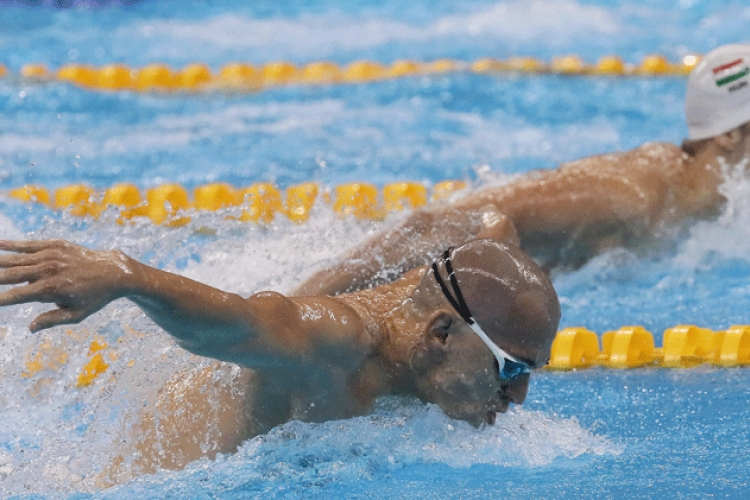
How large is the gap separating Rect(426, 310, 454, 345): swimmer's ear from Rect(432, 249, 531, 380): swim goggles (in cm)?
3

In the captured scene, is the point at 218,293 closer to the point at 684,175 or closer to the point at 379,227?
the point at 379,227

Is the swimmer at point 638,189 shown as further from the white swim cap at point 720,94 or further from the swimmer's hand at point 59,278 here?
the swimmer's hand at point 59,278

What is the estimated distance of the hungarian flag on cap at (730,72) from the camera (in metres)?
3.90

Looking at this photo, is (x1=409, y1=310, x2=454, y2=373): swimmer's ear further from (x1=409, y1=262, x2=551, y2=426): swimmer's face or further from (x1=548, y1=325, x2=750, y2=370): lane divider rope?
(x1=548, y1=325, x2=750, y2=370): lane divider rope

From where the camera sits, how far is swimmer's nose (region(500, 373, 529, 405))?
7.06 ft

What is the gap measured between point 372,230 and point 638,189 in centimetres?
110

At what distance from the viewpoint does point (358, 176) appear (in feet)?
18.8

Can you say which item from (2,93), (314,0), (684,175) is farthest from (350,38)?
(684,175)

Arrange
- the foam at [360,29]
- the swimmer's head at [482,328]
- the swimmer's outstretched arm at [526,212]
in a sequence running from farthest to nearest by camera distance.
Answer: the foam at [360,29] → the swimmer's outstretched arm at [526,212] → the swimmer's head at [482,328]

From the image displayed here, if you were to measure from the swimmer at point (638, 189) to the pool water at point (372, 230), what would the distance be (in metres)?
0.11

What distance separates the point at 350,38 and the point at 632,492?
7.18 meters

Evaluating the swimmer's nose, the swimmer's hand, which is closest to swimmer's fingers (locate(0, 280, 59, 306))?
the swimmer's hand

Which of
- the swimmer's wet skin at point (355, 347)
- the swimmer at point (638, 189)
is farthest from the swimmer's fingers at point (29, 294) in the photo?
the swimmer at point (638, 189)

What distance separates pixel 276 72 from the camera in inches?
297
